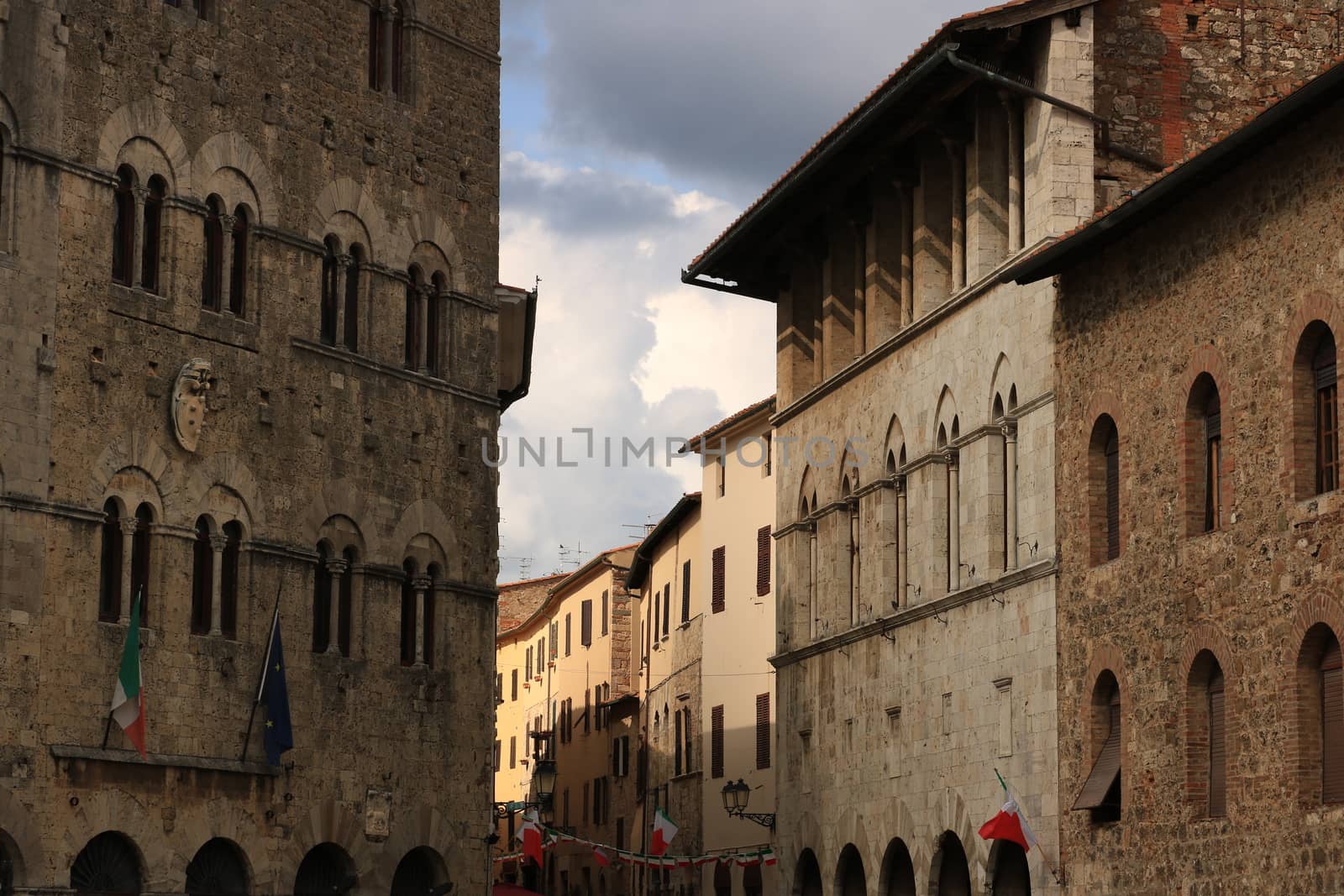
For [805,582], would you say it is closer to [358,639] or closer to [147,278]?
[358,639]

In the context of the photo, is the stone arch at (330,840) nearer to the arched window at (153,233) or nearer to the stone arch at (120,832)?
the stone arch at (120,832)

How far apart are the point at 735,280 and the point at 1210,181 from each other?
16.1m

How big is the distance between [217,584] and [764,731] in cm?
1779

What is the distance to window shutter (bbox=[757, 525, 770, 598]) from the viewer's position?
1777 inches

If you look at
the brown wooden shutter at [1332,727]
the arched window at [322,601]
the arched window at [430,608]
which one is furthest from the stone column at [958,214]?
the brown wooden shutter at [1332,727]

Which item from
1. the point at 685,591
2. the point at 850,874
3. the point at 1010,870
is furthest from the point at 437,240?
the point at 685,591

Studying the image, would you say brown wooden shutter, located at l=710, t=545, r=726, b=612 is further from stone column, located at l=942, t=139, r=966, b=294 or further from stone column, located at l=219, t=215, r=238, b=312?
stone column, located at l=219, t=215, r=238, b=312

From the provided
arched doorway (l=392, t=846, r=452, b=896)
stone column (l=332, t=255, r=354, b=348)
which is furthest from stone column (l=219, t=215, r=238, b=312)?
arched doorway (l=392, t=846, r=452, b=896)

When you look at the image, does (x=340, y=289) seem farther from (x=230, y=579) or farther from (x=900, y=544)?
(x=900, y=544)

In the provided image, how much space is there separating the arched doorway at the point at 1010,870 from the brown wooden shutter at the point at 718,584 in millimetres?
20087

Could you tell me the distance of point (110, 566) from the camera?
27.7 m

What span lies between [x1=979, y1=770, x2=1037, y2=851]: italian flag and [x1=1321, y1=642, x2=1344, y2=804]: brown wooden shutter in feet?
20.3

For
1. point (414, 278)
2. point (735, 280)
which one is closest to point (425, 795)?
point (414, 278)

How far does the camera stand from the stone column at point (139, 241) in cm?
2845
